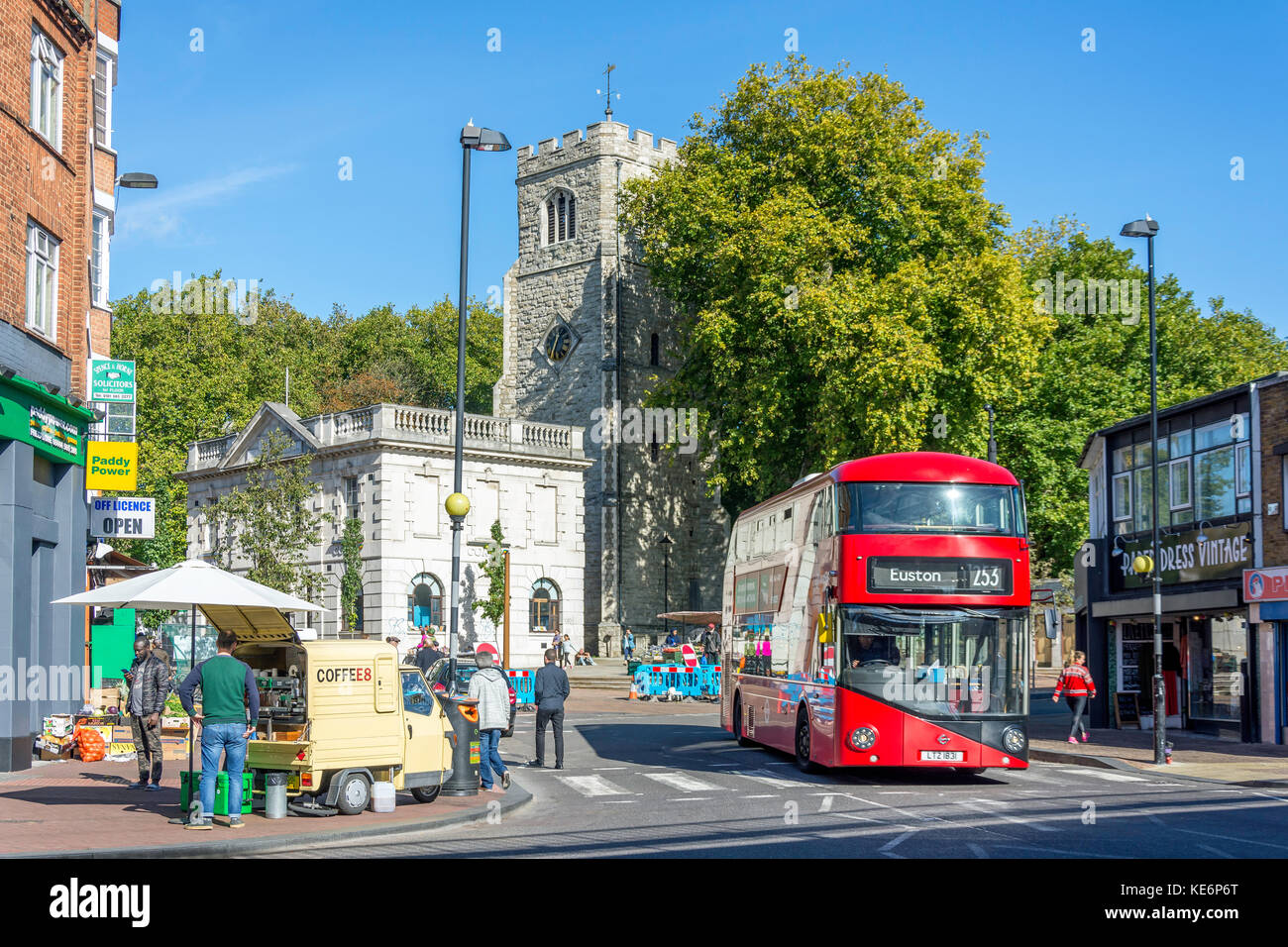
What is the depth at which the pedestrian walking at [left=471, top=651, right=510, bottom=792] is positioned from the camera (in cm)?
1872

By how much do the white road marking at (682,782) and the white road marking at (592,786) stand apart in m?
0.73

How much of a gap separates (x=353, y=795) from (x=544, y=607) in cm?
4100

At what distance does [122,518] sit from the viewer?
29.5 metres

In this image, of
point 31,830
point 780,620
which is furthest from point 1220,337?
point 31,830

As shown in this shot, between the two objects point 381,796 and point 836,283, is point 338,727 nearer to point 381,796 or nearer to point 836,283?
point 381,796

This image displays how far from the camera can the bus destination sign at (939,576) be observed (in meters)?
19.0

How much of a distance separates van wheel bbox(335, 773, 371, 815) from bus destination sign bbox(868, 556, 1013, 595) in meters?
7.06

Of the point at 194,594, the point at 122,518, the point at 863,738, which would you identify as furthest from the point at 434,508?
the point at 194,594

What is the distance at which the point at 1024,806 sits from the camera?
16.8 meters

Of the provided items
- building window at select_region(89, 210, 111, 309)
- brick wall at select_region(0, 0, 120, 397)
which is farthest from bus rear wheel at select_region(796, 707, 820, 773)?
building window at select_region(89, 210, 111, 309)

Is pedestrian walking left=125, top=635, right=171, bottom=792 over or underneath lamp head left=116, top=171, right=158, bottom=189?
underneath

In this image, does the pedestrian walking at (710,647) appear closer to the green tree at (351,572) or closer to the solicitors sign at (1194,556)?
the green tree at (351,572)

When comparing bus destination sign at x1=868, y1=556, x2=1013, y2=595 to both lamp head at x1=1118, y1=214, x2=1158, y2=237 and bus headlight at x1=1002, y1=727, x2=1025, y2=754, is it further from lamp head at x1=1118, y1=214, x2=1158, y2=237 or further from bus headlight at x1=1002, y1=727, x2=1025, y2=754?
lamp head at x1=1118, y1=214, x2=1158, y2=237
